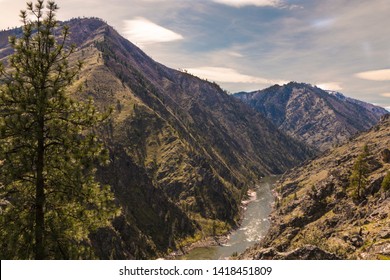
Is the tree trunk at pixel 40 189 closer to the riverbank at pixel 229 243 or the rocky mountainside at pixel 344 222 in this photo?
the rocky mountainside at pixel 344 222

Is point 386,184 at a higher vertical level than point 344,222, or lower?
higher

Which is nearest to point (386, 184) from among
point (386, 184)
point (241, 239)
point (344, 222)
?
point (386, 184)

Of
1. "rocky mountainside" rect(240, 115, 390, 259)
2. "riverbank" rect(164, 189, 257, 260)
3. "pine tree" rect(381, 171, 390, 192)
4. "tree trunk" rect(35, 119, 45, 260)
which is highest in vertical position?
"tree trunk" rect(35, 119, 45, 260)

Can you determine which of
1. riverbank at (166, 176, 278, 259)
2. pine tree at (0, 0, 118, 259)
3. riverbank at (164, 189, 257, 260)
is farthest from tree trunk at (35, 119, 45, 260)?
riverbank at (164, 189, 257, 260)

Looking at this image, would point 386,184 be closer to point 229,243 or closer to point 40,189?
point 229,243

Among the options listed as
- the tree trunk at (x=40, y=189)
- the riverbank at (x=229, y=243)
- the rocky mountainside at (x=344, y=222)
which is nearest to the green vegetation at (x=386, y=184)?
the rocky mountainside at (x=344, y=222)

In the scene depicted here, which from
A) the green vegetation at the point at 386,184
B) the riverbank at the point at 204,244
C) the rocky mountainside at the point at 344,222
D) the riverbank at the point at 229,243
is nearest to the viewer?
the rocky mountainside at the point at 344,222

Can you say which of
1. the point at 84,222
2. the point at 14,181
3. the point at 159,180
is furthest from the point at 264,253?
the point at 159,180

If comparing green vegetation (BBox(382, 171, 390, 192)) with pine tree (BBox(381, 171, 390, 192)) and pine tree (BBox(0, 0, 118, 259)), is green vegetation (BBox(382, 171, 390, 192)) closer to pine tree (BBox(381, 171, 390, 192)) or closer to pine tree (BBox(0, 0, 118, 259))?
pine tree (BBox(381, 171, 390, 192))
